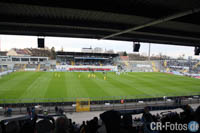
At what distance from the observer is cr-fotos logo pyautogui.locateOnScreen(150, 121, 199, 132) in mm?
2275

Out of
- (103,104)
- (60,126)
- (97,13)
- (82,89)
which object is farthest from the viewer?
(82,89)

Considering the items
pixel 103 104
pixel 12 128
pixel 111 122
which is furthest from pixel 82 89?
pixel 111 122

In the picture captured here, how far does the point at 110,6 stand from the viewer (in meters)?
3.61

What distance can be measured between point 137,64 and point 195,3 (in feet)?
156

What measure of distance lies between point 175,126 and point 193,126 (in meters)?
0.30

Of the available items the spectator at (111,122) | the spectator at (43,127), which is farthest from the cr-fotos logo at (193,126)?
the spectator at (43,127)

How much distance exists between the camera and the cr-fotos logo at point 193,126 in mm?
2245

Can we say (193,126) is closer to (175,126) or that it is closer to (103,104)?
(175,126)

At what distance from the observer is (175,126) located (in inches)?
92.2

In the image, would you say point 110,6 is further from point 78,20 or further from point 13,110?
point 13,110

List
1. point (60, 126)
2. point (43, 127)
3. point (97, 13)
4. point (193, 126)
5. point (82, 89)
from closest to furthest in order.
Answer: point (60, 126)
point (43, 127)
point (193, 126)
point (97, 13)
point (82, 89)

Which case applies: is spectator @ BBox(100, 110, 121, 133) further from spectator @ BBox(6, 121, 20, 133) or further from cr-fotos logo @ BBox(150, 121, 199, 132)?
spectator @ BBox(6, 121, 20, 133)

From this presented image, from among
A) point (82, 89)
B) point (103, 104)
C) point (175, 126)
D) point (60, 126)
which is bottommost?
point (103, 104)

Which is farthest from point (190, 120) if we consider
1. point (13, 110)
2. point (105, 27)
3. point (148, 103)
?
point (13, 110)
